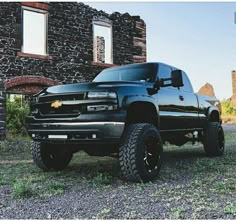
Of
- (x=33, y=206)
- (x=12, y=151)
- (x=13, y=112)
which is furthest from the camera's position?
(x=13, y=112)

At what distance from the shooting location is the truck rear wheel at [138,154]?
4.62 meters

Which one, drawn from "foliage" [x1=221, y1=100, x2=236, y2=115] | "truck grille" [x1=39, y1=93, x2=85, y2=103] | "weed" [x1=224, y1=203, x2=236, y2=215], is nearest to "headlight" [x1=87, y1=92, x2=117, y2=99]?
"truck grille" [x1=39, y1=93, x2=85, y2=103]

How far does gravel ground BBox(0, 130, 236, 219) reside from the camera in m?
3.29

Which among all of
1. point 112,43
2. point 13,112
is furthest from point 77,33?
point 13,112

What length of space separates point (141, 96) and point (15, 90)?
818 centimetres

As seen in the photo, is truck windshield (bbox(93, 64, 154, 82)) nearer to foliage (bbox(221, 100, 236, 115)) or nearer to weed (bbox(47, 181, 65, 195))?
weed (bbox(47, 181, 65, 195))

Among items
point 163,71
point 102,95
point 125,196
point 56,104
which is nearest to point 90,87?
point 102,95

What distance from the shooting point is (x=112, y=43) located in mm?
15008

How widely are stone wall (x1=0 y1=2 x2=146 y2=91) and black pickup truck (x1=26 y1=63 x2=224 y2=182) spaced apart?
706 cm

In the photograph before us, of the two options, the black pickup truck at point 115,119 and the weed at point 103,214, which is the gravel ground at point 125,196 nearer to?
the weed at point 103,214

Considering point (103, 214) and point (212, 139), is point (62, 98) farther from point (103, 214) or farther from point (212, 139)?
point (212, 139)

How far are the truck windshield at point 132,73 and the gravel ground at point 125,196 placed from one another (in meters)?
1.49

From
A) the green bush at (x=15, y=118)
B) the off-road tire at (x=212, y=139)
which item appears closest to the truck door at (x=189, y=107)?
the off-road tire at (x=212, y=139)

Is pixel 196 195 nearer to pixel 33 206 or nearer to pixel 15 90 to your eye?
pixel 33 206
